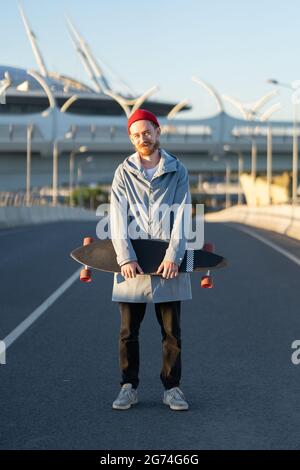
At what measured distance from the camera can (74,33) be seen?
159 meters

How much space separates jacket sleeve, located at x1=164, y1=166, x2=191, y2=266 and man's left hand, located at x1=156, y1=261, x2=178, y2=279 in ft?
0.09

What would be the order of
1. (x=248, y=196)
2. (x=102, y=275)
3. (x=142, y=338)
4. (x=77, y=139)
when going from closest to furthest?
(x=142, y=338) < (x=102, y=275) < (x=77, y=139) < (x=248, y=196)

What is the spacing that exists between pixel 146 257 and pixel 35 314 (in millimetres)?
5717

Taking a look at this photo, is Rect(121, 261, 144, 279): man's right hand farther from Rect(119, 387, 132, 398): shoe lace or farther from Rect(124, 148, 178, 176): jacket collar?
Rect(119, 387, 132, 398): shoe lace

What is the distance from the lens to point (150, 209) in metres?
6.84

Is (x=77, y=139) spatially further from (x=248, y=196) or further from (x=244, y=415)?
(x=244, y=415)

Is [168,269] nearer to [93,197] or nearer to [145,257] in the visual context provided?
[145,257]

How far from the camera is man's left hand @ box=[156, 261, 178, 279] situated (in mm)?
6648

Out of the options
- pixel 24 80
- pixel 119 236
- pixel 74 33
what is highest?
pixel 74 33

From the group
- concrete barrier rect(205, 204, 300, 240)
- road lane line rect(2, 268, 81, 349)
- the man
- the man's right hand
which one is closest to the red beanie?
the man

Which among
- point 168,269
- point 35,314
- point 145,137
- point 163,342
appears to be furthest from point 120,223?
point 35,314
